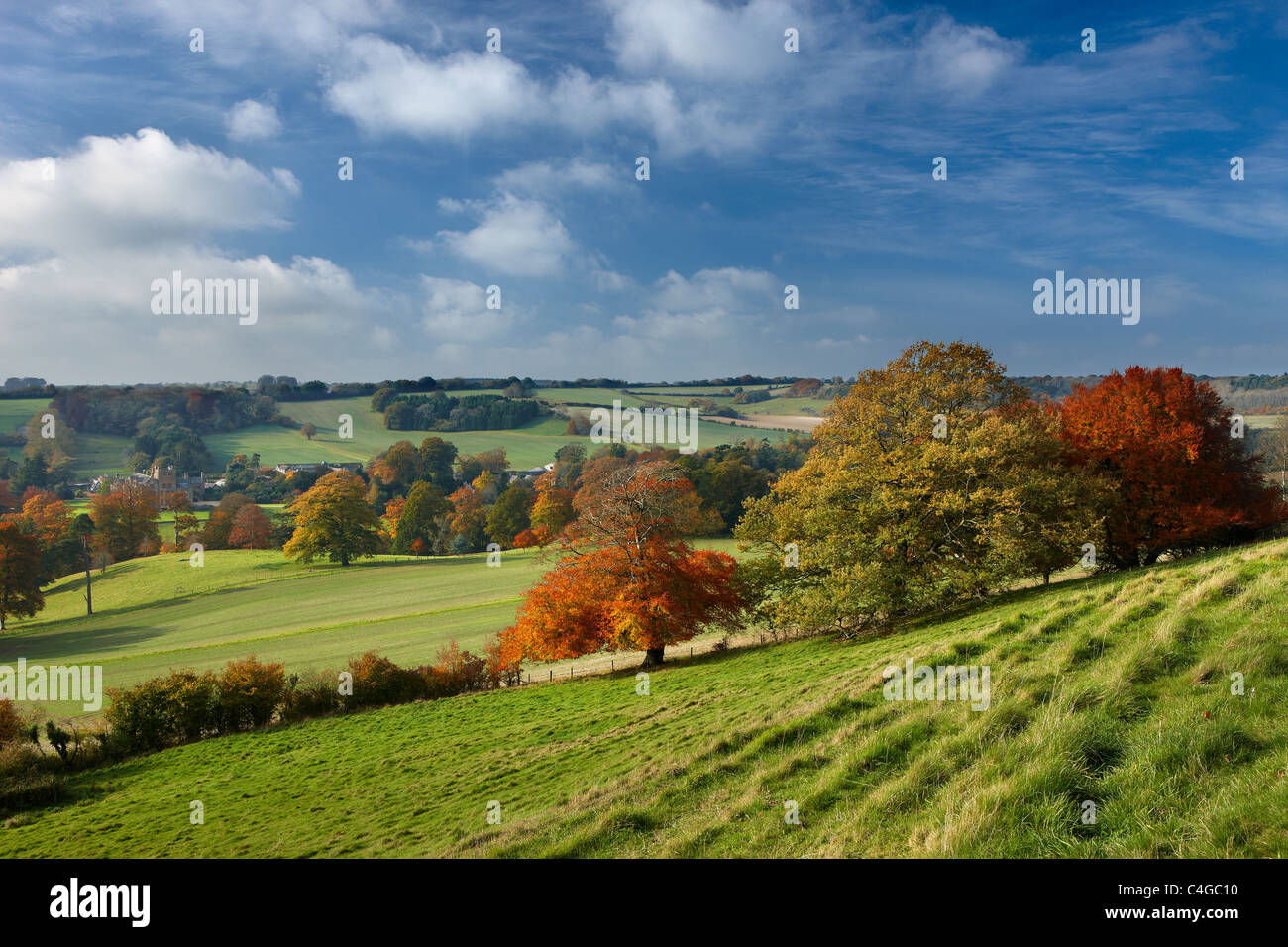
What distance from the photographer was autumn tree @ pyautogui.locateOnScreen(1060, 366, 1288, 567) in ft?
94.8

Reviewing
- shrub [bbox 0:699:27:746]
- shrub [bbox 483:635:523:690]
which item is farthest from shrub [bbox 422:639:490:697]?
shrub [bbox 0:699:27:746]

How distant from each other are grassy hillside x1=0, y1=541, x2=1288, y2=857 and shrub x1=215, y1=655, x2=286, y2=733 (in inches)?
381

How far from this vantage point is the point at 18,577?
62844mm

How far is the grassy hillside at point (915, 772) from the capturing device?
5.36 meters

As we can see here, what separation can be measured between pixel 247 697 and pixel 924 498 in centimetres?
3138

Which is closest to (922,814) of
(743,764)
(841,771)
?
(841,771)

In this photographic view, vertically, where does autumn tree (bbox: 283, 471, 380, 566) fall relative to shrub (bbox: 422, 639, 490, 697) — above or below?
above

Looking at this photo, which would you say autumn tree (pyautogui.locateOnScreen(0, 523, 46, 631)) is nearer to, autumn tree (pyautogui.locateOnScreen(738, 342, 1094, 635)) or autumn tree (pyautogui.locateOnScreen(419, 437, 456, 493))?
autumn tree (pyautogui.locateOnScreen(419, 437, 456, 493))

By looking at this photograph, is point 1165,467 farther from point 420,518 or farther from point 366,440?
point 366,440

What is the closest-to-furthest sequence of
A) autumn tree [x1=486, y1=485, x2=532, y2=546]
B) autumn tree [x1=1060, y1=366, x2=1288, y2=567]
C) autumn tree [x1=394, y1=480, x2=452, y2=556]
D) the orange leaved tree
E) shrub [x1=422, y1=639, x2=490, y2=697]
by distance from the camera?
autumn tree [x1=1060, y1=366, x2=1288, y2=567] < the orange leaved tree < shrub [x1=422, y1=639, x2=490, y2=697] < autumn tree [x1=486, y1=485, x2=532, y2=546] < autumn tree [x1=394, y1=480, x2=452, y2=556]

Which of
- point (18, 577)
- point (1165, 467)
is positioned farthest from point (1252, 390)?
point (18, 577)

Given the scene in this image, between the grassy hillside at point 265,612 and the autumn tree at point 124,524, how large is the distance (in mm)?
10308

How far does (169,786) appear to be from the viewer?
22.5 m
